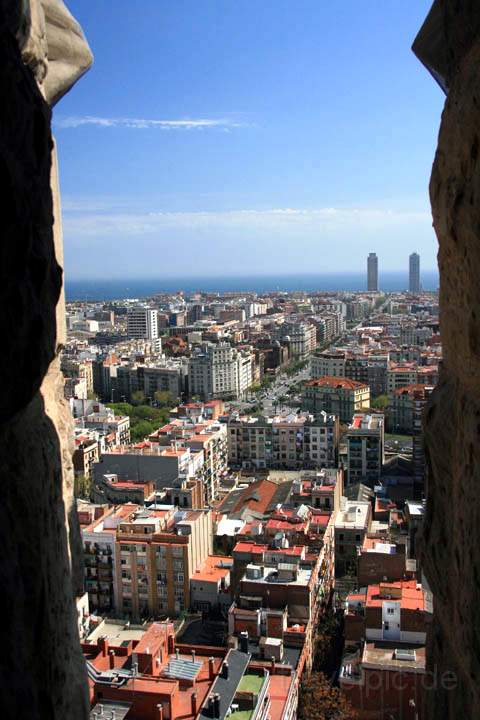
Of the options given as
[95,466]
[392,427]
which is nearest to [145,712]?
[95,466]

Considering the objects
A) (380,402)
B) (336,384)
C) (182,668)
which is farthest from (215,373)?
(182,668)

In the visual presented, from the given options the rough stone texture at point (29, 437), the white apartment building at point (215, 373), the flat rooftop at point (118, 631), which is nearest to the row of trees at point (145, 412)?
the white apartment building at point (215, 373)

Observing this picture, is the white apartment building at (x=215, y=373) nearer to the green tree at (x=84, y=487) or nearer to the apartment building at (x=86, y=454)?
the apartment building at (x=86, y=454)

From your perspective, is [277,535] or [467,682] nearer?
[467,682]

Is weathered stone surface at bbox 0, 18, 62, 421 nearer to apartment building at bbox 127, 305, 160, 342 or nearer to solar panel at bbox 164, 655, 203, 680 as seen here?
solar panel at bbox 164, 655, 203, 680

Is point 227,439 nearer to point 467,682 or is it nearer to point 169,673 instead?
point 169,673

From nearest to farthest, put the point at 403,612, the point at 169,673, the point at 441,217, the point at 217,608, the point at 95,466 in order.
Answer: the point at 441,217
the point at 169,673
the point at 403,612
the point at 217,608
the point at 95,466

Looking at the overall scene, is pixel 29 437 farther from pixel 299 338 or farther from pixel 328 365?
pixel 299 338

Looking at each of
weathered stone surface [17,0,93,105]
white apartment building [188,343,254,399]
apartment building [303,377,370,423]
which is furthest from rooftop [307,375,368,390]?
weathered stone surface [17,0,93,105]
